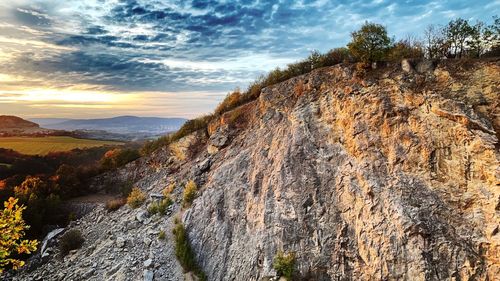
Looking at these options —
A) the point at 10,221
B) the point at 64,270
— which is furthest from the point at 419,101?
the point at 64,270

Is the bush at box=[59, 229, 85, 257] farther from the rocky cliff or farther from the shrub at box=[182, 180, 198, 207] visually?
the shrub at box=[182, 180, 198, 207]

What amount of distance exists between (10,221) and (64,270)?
1140 centimetres

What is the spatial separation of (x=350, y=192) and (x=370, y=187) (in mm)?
864

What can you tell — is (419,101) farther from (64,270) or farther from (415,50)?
(64,270)

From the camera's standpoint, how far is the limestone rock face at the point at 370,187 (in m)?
11.2

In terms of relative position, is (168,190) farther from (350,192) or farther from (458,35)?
(458,35)

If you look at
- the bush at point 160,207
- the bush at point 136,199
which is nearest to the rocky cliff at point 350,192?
the bush at point 160,207

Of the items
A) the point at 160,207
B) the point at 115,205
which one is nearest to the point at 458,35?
the point at 160,207

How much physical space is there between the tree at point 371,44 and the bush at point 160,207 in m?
13.4

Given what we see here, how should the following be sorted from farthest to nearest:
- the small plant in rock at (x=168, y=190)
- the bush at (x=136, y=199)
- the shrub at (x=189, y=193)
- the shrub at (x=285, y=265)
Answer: the bush at (x=136, y=199)
the small plant in rock at (x=168, y=190)
the shrub at (x=189, y=193)
the shrub at (x=285, y=265)

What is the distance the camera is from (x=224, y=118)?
22.1 metres

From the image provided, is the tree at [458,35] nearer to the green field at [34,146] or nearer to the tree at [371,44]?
the tree at [371,44]

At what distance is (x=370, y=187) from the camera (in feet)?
42.3

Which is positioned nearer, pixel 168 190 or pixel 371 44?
pixel 371 44
